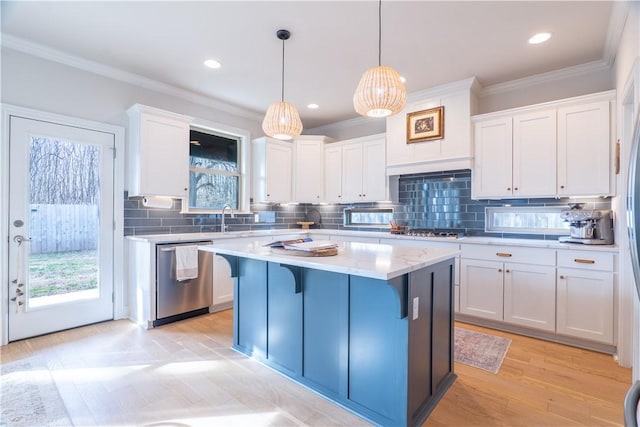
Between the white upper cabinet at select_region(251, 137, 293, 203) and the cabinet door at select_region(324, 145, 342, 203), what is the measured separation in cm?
64

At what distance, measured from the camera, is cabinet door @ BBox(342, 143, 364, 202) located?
15.1ft

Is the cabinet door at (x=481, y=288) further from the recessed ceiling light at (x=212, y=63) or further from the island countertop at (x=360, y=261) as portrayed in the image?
the recessed ceiling light at (x=212, y=63)

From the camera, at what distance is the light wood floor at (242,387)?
1.79m

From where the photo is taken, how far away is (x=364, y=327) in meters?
1.81

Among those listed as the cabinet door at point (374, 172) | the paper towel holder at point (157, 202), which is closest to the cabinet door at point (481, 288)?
the cabinet door at point (374, 172)

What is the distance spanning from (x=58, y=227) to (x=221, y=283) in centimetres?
171

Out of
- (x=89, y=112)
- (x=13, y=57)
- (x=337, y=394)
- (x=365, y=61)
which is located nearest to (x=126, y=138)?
(x=89, y=112)

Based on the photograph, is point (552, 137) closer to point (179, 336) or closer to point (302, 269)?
point (302, 269)

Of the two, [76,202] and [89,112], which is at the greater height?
[89,112]

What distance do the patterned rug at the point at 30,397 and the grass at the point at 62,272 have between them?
77 centimetres

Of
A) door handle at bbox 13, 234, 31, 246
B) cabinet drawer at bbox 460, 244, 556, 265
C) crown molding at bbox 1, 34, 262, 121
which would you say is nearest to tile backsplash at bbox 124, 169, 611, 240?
cabinet drawer at bbox 460, 244, 556, 265

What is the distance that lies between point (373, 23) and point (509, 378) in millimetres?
2880

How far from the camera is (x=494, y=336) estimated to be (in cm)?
298

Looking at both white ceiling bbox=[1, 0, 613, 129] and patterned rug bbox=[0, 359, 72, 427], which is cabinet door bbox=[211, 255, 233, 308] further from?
white ceiling bbox=[1, 0, 613, 129]
